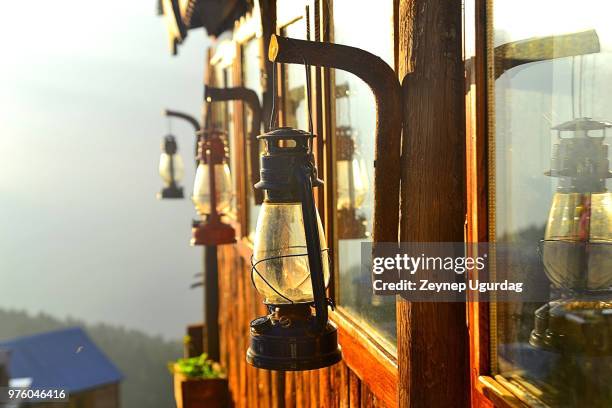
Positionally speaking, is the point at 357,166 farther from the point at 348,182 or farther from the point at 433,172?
the point at 433,172

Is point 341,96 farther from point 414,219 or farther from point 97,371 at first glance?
point 97,371

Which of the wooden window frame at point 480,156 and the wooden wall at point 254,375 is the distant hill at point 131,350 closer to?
the wooden wall at point 254,375

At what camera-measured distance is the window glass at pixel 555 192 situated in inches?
41.9

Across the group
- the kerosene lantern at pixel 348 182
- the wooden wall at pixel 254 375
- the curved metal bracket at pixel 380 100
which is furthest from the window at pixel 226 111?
the curved metal bracket at pixel 380 100

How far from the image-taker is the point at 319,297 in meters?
1.39

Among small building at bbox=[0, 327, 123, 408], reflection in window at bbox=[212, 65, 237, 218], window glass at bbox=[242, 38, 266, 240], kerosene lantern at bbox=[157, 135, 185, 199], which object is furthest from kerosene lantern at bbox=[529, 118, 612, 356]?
small building at bbox=[0, 327, 123, 408]

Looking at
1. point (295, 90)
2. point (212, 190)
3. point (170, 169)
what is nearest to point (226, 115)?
point (170, 169)

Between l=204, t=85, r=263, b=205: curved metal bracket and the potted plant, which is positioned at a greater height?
l=204, t=85, r=263, b=205: curved metal bracket

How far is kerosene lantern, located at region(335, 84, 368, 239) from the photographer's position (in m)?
2.31

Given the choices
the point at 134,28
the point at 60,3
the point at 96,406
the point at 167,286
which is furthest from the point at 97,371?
the point at 134,28

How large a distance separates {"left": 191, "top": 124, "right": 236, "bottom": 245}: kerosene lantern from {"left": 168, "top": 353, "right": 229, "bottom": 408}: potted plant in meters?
2.22

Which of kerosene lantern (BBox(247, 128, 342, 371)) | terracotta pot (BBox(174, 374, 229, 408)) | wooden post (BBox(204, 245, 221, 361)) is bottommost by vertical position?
terracotta pot (BBox(174, 374, 229, 408))

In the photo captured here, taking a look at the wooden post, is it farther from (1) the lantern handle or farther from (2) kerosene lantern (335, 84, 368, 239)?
(1) the lantern handle

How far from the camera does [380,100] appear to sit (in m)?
1.31
